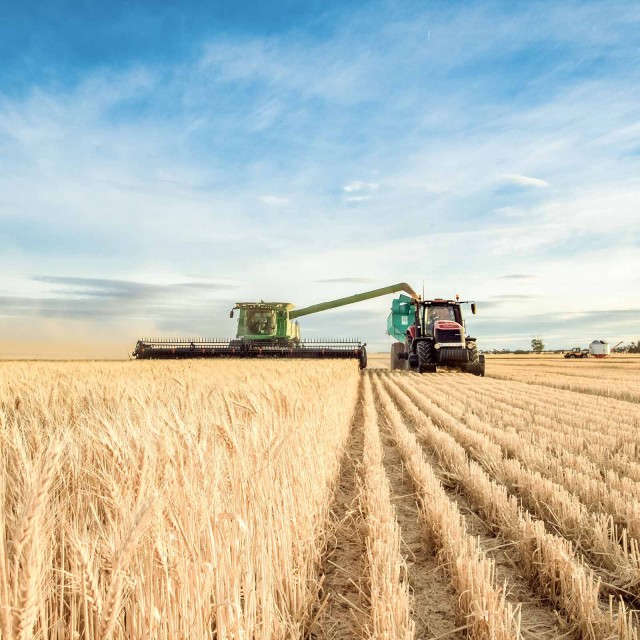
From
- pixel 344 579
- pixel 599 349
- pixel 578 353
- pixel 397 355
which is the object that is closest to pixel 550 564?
pixel 344 579

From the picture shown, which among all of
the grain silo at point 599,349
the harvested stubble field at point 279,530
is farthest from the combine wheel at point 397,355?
the grain silo at point 599,349

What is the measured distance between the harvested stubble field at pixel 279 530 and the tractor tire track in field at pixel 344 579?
0.01 m

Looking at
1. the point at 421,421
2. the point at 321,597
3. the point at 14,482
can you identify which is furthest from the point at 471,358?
the point at 14,482

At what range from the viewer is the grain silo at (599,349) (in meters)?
55.9

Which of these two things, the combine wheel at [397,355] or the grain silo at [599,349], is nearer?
the combine wheel at [397,355]

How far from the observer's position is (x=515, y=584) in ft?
10.2

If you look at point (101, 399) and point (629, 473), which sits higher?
point (101, 399)

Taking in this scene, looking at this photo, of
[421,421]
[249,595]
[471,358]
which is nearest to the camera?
[249,595]

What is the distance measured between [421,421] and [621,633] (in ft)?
20.1

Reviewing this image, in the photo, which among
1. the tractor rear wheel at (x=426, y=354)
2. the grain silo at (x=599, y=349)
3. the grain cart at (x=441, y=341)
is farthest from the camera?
the grain silo at (x=599, y=349)

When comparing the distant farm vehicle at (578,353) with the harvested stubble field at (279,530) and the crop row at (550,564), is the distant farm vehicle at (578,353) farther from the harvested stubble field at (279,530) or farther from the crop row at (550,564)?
the crop row at (550,564)

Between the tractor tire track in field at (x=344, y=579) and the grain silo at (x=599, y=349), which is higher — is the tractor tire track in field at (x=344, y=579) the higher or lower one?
the lower one

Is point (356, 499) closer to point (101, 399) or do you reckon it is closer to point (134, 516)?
point (101, 399)

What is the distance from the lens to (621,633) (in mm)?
2375
